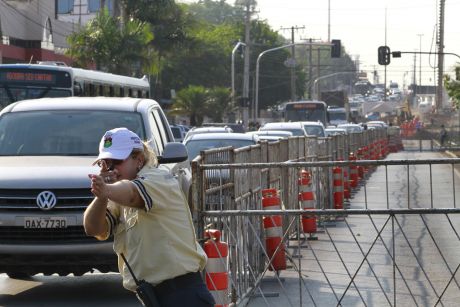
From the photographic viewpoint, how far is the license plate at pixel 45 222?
10727 millimetres

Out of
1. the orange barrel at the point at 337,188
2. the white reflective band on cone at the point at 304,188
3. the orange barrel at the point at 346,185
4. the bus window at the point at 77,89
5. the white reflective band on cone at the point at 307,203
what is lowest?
the orange barrel at the point at 346,185

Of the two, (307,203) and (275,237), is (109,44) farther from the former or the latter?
(275,237)

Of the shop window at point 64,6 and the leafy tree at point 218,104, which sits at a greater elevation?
the shop window at point 64,6

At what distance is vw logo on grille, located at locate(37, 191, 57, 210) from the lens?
35.2 feet

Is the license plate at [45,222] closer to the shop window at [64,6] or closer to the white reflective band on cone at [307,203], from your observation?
the white reflective band on cone at [307,203]

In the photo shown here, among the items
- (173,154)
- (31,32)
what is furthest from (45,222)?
(31,32)

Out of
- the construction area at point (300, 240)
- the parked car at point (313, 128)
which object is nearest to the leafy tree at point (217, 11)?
the parked car at point (313, 128)

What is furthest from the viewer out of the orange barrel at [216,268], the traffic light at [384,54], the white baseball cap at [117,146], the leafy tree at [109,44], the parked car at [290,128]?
the traffic light at [384,54]

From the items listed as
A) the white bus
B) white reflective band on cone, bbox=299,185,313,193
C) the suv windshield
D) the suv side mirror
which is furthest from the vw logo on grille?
the white bus

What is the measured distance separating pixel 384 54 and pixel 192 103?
34.4 feet

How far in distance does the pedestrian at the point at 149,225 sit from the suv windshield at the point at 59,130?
5.85 meters

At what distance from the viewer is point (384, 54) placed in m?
63.1

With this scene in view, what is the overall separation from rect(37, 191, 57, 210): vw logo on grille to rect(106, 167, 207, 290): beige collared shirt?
15.7ft

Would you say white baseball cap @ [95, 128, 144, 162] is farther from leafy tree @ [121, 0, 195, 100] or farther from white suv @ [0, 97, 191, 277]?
leafy tree @ [121, 0, 195, 100]
